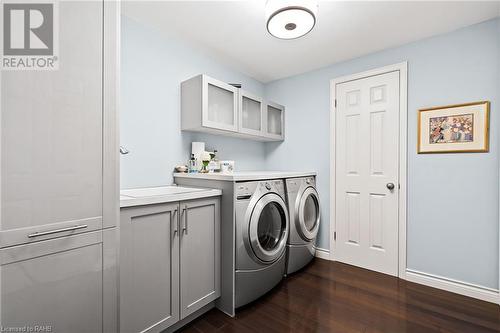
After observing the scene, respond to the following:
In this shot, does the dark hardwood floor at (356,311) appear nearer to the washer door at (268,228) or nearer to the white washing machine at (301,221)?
the white washing machine at (301,221)

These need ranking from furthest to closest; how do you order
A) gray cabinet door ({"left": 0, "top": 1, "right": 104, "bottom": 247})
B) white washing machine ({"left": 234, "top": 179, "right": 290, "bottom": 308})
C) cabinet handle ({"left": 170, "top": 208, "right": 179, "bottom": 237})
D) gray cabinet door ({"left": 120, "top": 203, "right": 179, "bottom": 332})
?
white washing machine ({"left": 234, "top": 179, "right": 290, "bottom": 308}), cabinet handle ({"left": 170, "top": 208, "right": 179, "bottom": 237}), gray cabinet door ({"left": 120, "top": 203, "right": 179, "bottom": 332}), gray cabinet door ({"left": 0, "top": 1, "right": 104, "bottom": 247})

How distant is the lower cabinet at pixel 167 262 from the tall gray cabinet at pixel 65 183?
12 cm

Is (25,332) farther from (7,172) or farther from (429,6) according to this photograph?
(429,6)

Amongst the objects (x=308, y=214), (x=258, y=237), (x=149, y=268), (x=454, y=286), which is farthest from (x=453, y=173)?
(x=149, y=268)

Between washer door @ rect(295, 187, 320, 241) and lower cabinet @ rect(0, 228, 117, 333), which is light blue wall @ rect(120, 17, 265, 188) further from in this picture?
washer door @ rect(295, 187, 320, 241)

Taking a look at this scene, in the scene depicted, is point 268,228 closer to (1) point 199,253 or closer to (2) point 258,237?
(2) point 258,237

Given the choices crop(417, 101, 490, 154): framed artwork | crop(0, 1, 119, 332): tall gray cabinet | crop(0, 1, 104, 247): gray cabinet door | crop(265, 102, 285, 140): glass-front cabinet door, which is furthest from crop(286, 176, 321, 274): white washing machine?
crop(0, 1, 104, 247): gray cabinet door

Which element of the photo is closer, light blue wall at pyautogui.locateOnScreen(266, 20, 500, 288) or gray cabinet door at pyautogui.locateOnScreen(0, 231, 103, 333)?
gray cabinet door at pyautogui.locateOnScreen(0, 231, 103, 333)

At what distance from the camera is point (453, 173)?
6.75 feet

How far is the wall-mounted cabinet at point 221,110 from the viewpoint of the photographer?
7.01 ft

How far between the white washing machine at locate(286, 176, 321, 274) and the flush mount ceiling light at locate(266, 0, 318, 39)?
4.38ft

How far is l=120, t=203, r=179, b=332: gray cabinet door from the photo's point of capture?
1.27 m

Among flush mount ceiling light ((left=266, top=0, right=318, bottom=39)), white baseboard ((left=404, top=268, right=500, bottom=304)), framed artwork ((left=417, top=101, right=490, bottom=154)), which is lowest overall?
white baseboard ((left=404, top=268, right=500, bottom=304))

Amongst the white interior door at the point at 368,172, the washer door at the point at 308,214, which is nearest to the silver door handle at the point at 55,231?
the washer door at the point at 308,214
